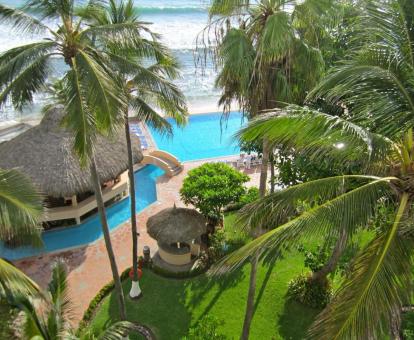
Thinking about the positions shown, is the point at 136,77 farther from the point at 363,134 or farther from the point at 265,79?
the point at 363,134

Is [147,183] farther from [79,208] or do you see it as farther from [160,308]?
[160,308]

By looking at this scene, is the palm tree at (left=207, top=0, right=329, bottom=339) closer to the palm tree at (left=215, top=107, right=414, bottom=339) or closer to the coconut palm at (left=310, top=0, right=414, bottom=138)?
the coconut palm at (left=310, top=0, right=414, bottom=138)

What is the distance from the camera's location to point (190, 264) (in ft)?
45.3

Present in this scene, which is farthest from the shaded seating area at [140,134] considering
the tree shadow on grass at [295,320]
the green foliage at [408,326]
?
the green foliage at [408,326]

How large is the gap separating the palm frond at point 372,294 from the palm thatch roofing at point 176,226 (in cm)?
851

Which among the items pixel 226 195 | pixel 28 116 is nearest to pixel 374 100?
pixel 226 195

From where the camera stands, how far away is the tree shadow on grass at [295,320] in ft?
35.6

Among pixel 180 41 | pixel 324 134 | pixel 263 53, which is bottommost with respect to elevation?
pixel 324 134

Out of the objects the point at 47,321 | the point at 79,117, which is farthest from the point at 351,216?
the point at 47,321

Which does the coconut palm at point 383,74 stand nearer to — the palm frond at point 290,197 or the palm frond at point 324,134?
the palm frond at point 324,134

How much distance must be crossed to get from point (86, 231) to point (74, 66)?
9.98 m

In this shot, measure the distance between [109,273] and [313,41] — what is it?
988 centimetres

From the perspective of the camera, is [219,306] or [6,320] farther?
[219,306]

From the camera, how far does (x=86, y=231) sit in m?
15.9
